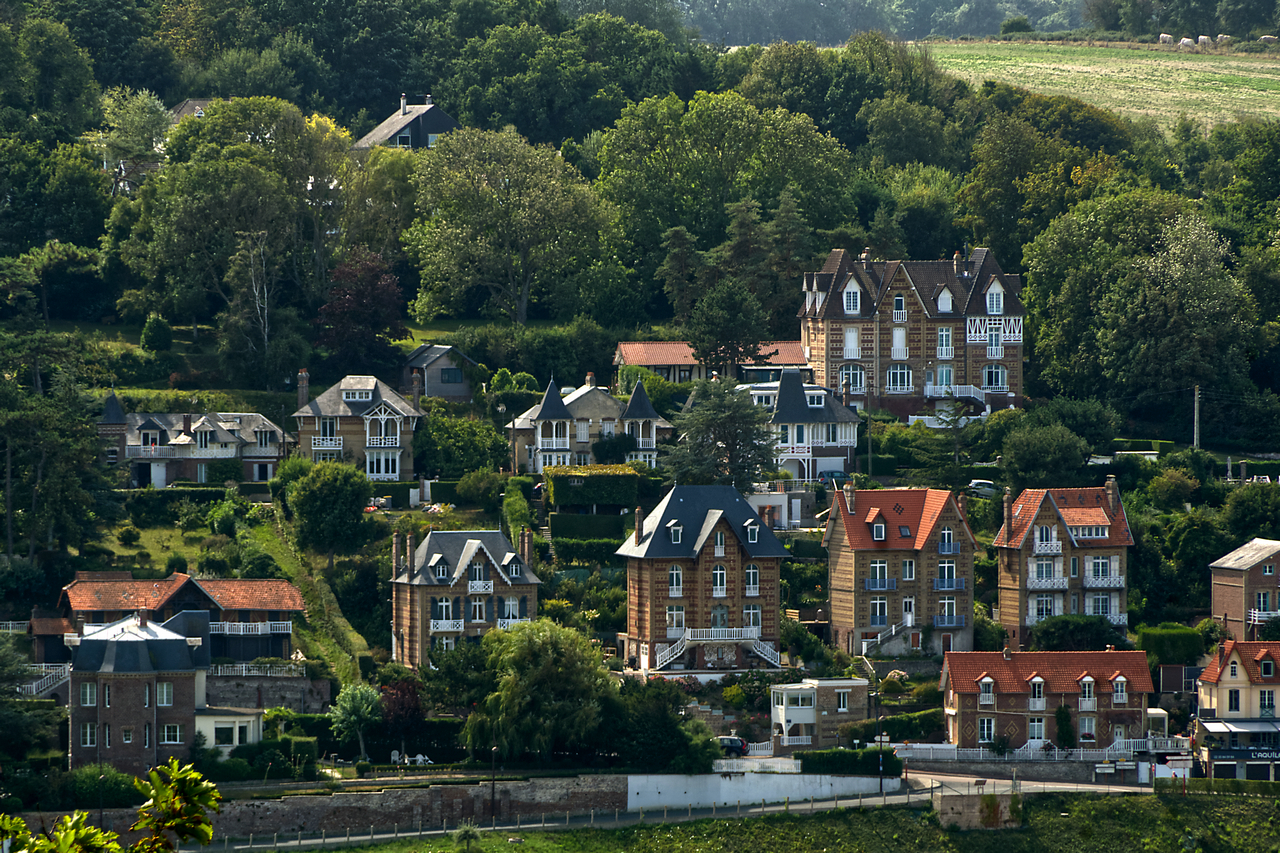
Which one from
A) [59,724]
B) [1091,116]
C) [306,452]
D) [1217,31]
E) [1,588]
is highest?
[1217,31]

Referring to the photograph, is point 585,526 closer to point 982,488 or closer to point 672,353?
point 982,488

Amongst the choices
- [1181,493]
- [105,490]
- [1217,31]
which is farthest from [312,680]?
[1217,31]

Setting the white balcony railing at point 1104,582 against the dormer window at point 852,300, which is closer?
the white balcony railing at point 1104,582

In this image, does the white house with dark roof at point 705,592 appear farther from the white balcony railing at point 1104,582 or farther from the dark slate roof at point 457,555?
the white balcony railing at point 1104,582

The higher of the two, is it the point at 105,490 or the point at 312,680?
the point at 105,490

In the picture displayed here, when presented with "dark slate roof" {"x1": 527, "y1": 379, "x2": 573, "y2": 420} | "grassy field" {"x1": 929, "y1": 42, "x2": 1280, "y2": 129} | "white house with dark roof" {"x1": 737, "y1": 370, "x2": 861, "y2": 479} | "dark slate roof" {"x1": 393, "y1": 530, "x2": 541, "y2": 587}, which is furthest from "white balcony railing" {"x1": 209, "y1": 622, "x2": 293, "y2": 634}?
"grassy field" {"x1": 929, "y1": 42, "x2": 1280, "y2": 129}

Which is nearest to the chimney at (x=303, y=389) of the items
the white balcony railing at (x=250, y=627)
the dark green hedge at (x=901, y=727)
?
the white balcony railing at (x=250, y=627)

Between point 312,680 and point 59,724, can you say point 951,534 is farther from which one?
point 59,724

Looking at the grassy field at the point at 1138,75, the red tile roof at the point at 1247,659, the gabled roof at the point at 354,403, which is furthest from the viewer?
the grassy field at the point at 1138,75
